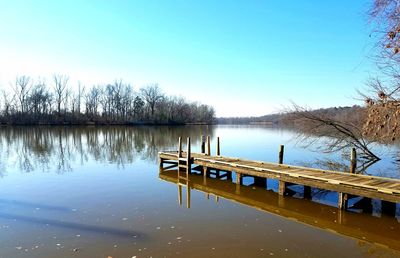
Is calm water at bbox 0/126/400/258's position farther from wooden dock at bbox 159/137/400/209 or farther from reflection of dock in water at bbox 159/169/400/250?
wooden dock at bbox 159/137/400/209

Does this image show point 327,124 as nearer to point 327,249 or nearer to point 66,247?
point 327,249

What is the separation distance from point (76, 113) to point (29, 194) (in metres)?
81.9

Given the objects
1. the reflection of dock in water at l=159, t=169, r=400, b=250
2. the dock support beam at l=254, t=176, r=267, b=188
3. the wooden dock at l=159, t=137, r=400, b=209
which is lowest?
the reflection of dock in water at l=159, t=169, r=400, b=250

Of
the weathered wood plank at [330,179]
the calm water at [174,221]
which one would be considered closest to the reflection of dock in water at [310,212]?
the calm water at [174,221]

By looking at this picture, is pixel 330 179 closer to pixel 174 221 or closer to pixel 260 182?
pixel 260 182

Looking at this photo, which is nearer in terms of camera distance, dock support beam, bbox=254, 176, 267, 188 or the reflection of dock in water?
the reflection of dock in water

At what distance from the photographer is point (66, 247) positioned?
730 centimetres

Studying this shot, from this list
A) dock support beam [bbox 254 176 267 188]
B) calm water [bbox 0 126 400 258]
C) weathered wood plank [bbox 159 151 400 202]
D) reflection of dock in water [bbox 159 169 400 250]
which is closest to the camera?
calm water [bbox 0 126 400 258]

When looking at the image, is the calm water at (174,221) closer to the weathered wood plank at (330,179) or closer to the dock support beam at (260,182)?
the dock support beam at (260,182)

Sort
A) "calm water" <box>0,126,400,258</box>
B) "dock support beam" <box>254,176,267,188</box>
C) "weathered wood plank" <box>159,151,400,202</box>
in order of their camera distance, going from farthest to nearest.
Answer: "dock support beam" <box>254,176,267,188</box>
"weathered wood plank" <box>159,151,400,202</box>
"calm water" <box>0,126,400,258</box>

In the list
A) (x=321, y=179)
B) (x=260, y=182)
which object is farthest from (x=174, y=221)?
(x=260, y=182)

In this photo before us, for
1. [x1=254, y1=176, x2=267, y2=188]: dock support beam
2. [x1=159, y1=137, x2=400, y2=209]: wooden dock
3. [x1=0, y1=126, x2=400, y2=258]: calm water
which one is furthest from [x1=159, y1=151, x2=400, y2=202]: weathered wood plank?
[x1=0, y1=126, x2=400, y2=258]: calm water

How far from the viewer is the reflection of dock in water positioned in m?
8.50

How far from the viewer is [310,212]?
10375 mm
